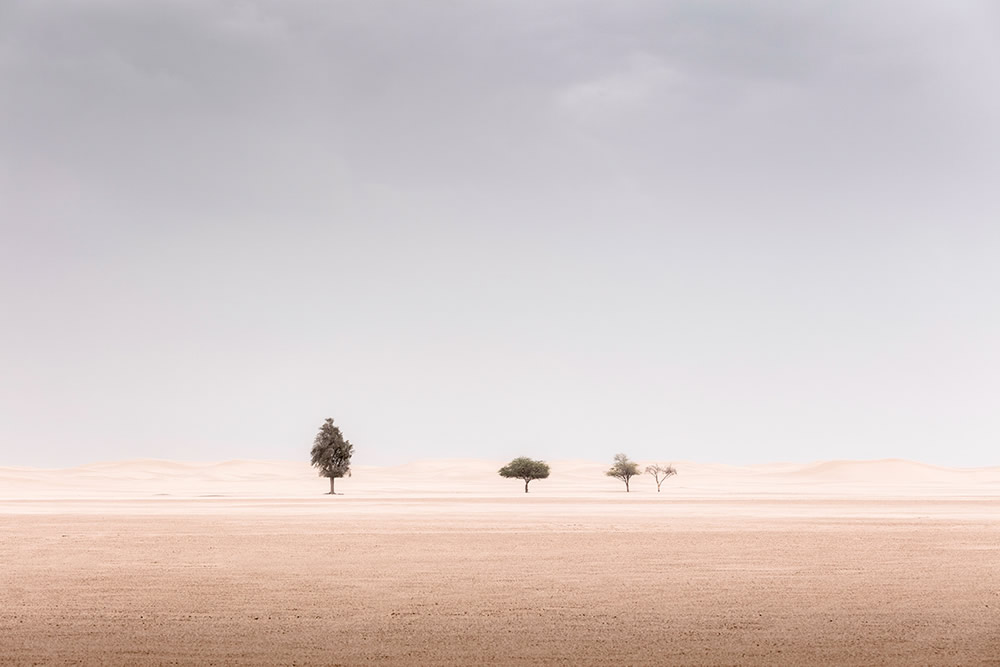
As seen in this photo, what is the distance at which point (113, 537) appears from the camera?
1641 inches

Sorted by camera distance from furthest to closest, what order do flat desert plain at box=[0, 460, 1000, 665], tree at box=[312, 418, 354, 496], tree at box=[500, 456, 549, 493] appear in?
tree at box=[500, 456, 549, 493] → tree at box=[312, 418, 354, 496] → flat desert plain at box=[0, 460, 1000, 665]

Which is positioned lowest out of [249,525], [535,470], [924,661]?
[924,661]

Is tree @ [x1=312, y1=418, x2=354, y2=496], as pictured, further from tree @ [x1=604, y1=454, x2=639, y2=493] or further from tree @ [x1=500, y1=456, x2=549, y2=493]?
tree @ [x1=604, y1=454, x2=639, y2=493]

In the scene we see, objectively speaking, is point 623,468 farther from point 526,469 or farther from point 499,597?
point 499,597

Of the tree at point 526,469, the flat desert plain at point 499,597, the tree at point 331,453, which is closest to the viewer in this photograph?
the flat desert plain at point 499,597

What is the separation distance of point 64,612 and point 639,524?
35.0 m

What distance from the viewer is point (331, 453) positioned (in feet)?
392

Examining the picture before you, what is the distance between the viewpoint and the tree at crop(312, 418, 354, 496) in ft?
389

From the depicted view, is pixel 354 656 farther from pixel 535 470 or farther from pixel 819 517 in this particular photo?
pixel 535 470

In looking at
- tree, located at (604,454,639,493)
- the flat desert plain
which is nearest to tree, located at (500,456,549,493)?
tree, located at (604,454,639,493)

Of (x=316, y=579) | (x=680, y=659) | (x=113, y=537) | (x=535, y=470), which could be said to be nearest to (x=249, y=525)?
(x=113, y=537)

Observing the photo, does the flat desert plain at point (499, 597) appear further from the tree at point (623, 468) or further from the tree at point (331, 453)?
the tree at point (623, 468)

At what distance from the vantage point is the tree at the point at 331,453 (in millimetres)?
118688

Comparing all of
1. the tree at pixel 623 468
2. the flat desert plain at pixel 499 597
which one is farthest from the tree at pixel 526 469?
the flat desert plain at pixel 499 597
